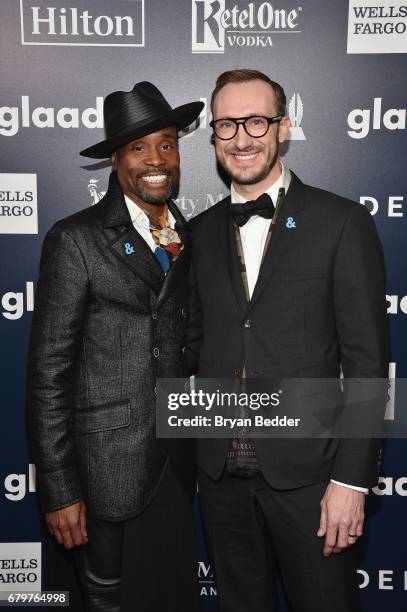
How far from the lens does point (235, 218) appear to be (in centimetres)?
203

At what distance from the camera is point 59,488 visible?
1.89 m

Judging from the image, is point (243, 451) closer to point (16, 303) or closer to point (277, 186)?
point (277, 186)

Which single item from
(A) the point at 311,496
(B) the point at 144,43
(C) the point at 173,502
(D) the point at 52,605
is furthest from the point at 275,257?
(D) the point at 52,605

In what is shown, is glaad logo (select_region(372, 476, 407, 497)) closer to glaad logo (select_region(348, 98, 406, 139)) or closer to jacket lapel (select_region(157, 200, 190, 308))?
jacket lapel (select_region(157, 200, 190, 308))

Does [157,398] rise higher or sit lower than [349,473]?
higher

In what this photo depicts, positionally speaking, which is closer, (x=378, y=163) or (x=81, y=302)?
(x=81, y=302)

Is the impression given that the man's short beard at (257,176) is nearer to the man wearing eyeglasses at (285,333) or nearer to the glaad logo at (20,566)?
the man wearing eyeglasses at (285,333)

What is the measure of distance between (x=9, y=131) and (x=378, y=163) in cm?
147

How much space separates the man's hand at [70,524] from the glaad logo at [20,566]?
84 cm

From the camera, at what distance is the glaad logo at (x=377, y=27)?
2.41 metres

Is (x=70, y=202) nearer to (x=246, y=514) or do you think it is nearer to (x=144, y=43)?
(x=144, y=43)

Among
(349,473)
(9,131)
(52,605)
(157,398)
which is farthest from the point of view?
(9,131)

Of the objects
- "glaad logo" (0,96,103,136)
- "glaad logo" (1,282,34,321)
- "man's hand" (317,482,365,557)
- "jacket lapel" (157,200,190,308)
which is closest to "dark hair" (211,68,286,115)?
"jacket lapel" (157,200,190,308)

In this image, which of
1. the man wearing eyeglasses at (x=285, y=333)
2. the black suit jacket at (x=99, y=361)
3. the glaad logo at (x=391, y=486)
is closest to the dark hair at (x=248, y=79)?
the man wearing eyeglasses at (x=285, y=333)
